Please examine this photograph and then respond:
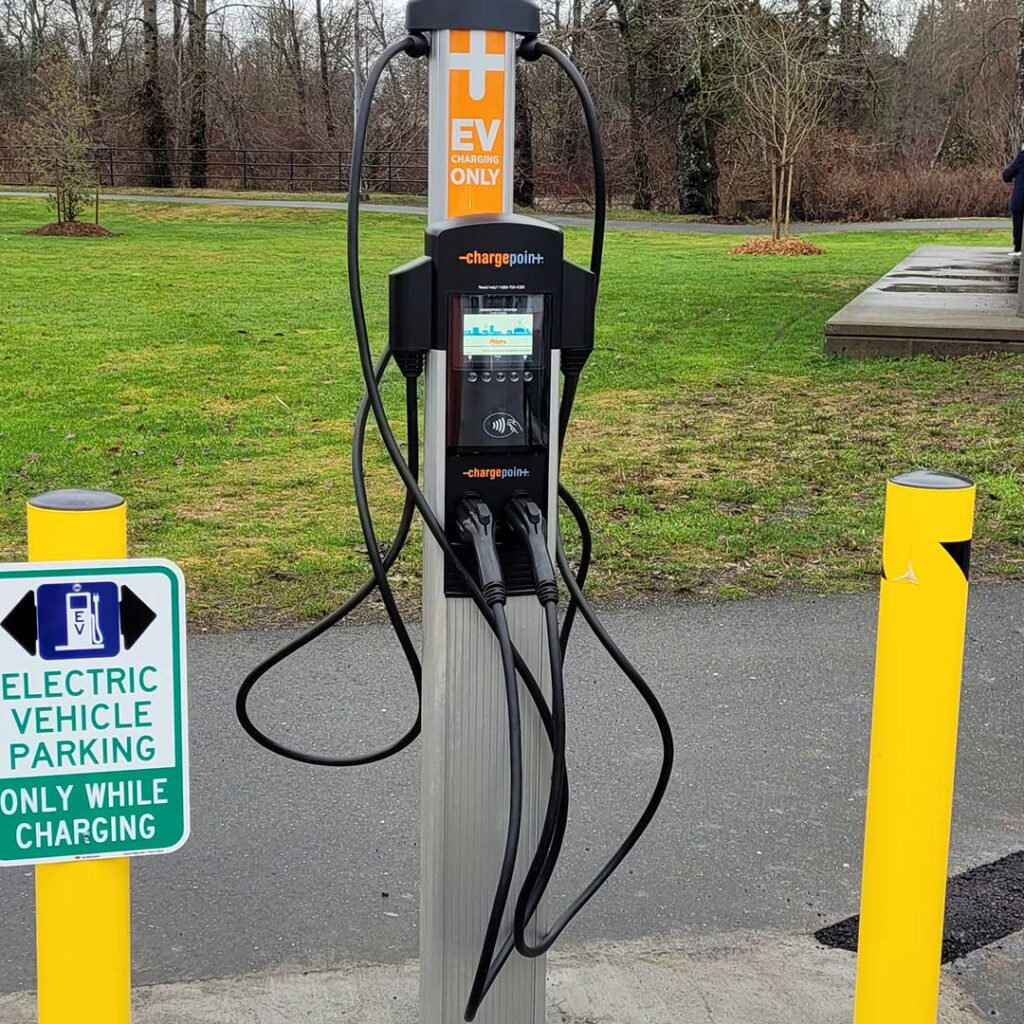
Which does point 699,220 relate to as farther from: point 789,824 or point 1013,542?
point 789,824

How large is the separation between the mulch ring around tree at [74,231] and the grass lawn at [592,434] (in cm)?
783

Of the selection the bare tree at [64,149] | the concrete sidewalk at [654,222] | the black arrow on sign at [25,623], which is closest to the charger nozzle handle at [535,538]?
the black arrow on sign at [25,623]

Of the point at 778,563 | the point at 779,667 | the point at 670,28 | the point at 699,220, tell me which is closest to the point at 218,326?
the point at 778,563

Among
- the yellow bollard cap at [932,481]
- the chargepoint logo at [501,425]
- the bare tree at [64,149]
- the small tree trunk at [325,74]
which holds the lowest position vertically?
the yellow bollard cap at [932,481]

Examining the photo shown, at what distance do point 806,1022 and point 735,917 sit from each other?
0.47m

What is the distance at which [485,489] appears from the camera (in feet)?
8.30

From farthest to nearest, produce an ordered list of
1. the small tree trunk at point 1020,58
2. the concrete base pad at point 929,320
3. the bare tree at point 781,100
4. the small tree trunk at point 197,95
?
the small tree trunk at point 197,95
the bare tree at point 781,100
the small tree trunk at point 1020,58
the concrete base pad at point 929,320

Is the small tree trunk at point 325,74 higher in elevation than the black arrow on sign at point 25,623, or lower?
higher

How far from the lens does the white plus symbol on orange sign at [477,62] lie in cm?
243

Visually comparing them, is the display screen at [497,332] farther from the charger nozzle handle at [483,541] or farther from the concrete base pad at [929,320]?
the concrete base pad at [929,320]

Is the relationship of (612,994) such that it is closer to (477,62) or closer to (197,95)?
(477,62)

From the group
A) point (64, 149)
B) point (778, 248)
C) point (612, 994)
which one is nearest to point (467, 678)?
point (612, 994)

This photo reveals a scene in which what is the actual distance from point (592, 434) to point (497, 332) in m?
6.52

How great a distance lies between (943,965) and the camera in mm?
3361
